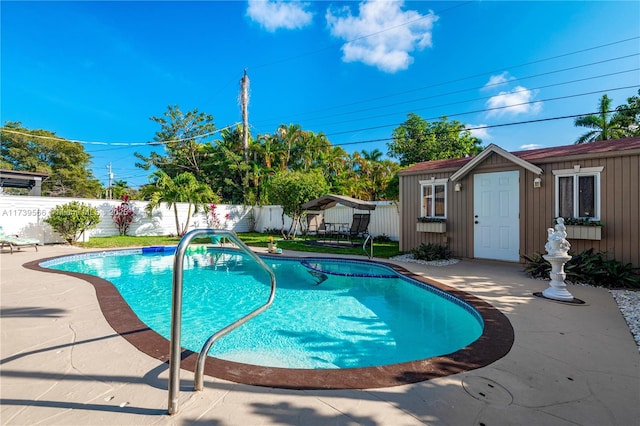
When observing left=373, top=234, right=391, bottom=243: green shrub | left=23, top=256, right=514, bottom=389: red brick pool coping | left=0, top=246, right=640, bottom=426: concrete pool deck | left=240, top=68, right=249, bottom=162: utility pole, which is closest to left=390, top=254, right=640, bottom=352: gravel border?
left=0, top=246, right=640, bottom=426: concrete pool deck

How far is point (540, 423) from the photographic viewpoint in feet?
5.87

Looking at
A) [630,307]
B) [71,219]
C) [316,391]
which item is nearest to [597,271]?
[630,307]

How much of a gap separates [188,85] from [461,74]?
2114cm

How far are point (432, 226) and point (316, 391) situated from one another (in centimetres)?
803

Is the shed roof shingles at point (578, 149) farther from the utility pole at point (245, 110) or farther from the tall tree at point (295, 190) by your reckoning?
the utility pole at point (245, 110)

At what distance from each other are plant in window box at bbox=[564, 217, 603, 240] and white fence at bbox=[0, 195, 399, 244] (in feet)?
23.7

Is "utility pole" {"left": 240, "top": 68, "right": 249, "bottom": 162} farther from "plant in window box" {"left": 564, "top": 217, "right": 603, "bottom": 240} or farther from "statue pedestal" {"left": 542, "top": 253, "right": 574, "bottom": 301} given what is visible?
"statue pedestal" {"left": 542, "top": 253, "right": 574, "bottom": 301}

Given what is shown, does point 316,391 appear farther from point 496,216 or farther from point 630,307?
point 496,216

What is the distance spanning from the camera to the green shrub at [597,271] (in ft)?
18.7

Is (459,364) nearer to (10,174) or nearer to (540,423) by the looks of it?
(540,423)

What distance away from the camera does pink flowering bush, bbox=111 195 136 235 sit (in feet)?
48.2

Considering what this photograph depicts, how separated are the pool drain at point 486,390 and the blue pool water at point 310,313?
51.4 inches

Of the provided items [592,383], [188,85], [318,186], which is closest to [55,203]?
[318,186]

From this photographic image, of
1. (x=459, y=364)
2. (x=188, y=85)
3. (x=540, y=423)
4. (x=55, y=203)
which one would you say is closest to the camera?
(x=540, y=423)
